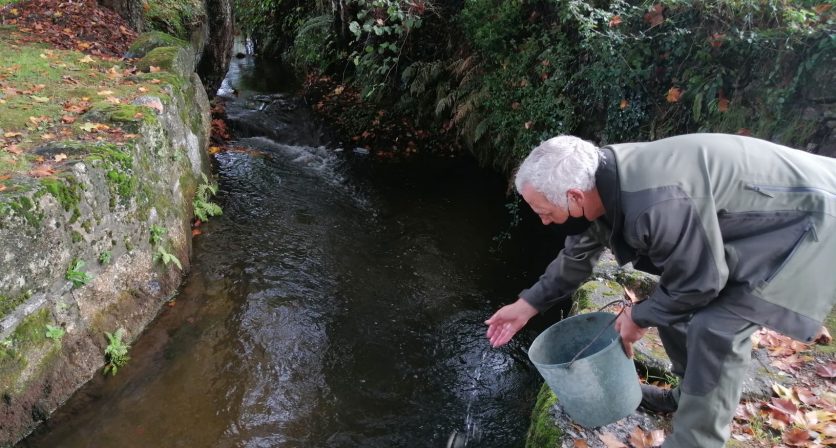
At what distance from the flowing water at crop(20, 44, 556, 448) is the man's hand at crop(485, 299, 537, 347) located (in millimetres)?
1622

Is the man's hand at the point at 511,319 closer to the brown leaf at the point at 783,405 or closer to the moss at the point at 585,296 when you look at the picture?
the moss at the point at 585,296

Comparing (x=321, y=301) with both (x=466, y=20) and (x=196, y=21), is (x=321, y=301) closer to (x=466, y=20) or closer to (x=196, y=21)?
(x=466, y=20)

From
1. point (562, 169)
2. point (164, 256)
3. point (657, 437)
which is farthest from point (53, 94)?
point (657, 437)

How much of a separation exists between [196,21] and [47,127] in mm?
6265

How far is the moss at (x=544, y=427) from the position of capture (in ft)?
9.87

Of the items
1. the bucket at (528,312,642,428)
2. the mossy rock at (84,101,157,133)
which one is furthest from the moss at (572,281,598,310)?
the mossy rock at (84,101,157,133)

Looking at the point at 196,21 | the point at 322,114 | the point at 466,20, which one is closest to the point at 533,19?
the point at 466,20

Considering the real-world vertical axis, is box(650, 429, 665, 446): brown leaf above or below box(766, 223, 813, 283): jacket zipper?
below

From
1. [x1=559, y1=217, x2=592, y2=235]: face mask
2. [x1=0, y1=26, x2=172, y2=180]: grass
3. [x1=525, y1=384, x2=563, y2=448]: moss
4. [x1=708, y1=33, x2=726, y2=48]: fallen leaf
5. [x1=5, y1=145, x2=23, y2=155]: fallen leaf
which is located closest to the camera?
[x1=559, y1=217, x2=592, y2=235]: face mask

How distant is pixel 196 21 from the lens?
10867mm

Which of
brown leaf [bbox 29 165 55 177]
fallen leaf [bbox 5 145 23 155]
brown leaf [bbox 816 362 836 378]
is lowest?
brown leaf [bbox 816 362 836 378]

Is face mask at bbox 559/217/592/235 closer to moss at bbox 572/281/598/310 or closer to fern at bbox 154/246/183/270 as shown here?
moss at bbox 572/281/598/310

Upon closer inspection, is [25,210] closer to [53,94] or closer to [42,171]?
[42,171]

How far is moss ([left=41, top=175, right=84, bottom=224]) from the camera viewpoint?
4207mm
